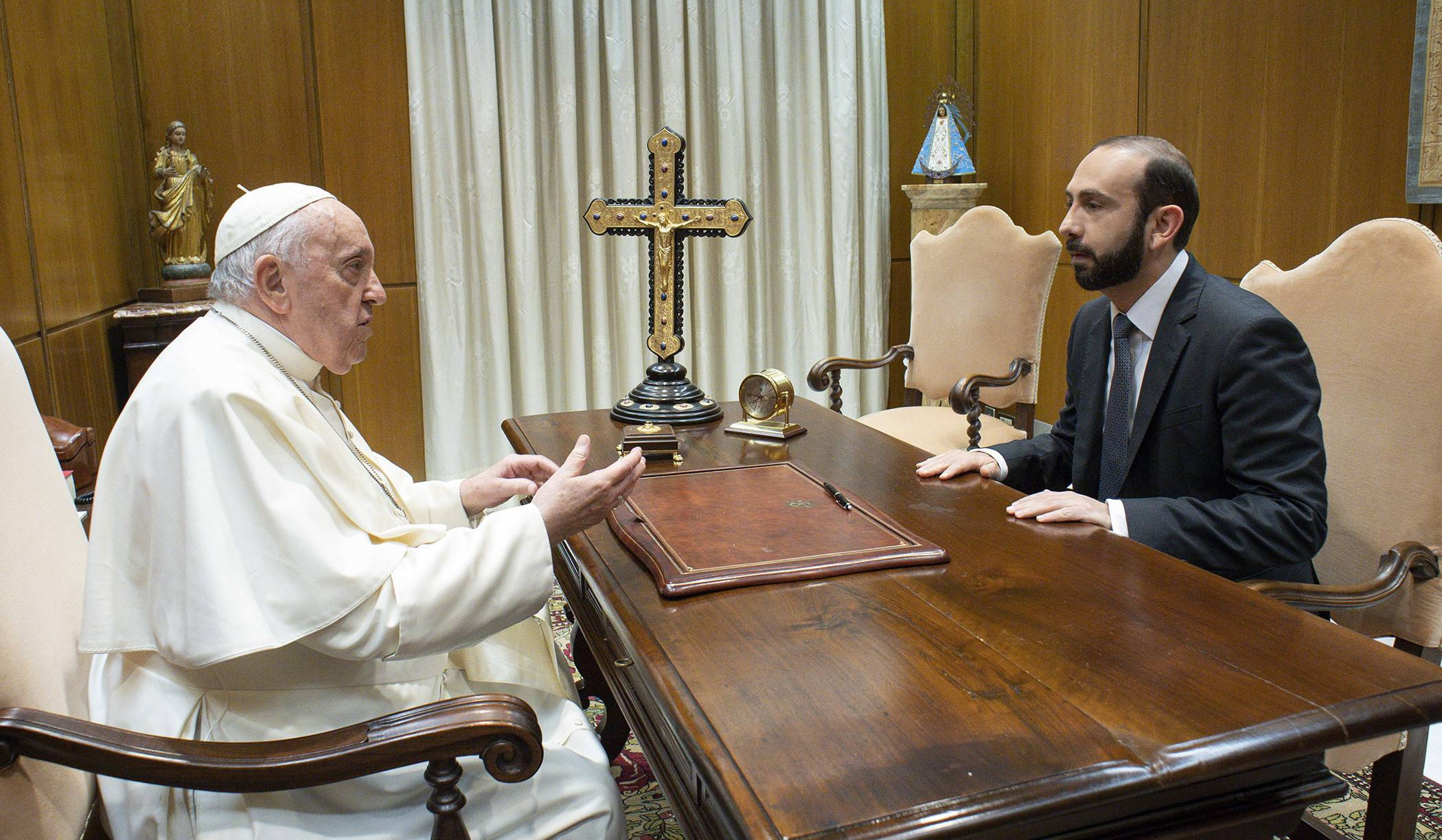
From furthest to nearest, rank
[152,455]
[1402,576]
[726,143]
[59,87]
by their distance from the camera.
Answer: [726,143] → [59,87] → [1402,576] → [152,455]

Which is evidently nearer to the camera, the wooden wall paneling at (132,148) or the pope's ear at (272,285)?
the pope's ear at (272,285)

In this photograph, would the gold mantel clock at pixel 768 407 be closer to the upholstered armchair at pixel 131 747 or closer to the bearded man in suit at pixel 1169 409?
the bearded man in suit at pixel 1169 409

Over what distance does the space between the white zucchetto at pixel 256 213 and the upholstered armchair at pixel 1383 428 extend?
6.10 ft

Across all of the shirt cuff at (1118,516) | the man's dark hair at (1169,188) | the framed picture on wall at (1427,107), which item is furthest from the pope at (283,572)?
the framed picture on wall at (1427,107)

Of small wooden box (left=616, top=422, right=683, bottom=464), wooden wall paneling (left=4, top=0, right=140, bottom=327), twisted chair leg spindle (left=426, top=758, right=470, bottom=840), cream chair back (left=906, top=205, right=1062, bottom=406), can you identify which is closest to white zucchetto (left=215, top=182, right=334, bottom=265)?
twisted chair leg spindle (left=426, top=758, right=470, bottom=840)

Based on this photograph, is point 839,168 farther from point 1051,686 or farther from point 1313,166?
point 1051,686

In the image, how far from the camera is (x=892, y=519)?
2.01 meters

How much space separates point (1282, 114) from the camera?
436cm

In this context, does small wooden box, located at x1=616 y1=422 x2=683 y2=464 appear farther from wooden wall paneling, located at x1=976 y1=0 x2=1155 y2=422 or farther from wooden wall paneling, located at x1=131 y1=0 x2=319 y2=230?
wooden wall paneling, located at x1=976 y1=0 x2=1155 y2=422

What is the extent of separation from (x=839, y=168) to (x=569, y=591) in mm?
4216

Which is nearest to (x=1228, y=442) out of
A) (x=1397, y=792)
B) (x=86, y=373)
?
(x=1397, y=792)

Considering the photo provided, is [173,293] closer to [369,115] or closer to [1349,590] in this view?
[369,115]

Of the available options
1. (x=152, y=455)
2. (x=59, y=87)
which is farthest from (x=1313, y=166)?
(x=59, y=87)

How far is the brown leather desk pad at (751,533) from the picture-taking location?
172 cm
